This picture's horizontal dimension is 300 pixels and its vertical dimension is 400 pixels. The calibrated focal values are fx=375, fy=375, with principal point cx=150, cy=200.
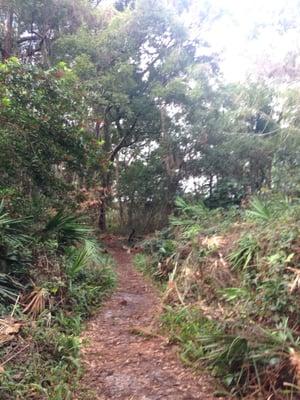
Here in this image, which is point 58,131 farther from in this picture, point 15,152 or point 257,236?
point 257,236

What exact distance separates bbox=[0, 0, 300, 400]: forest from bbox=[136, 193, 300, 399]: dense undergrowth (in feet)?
0.07

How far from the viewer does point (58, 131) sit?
7.54m

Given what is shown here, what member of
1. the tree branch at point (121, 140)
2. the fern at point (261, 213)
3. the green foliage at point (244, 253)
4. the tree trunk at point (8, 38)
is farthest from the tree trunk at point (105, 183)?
the green foliage at point (244, 253)

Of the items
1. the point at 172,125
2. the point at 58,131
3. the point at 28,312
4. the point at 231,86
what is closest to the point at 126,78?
the point at 172,125

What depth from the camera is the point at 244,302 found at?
15.8 ft

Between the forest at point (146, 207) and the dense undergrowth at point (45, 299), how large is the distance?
0.02 m

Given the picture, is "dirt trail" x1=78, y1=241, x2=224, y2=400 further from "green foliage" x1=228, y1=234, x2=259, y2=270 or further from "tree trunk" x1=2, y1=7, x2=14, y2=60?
"tree trunk" x1=2, y1=7, x2=14, y2=60

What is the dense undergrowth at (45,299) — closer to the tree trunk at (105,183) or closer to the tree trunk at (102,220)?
the tree trunk at (105,183)

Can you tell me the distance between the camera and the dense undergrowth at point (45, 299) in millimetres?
3732

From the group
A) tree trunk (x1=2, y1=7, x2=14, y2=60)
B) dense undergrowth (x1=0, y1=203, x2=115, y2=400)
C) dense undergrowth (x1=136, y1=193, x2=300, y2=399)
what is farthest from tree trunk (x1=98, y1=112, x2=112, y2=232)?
dense undergrowth (x1=0, y1=203, x2=115, y2=400)

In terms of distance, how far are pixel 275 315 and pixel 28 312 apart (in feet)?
10.2

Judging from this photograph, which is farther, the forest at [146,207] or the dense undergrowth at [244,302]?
the forest at [146,207]

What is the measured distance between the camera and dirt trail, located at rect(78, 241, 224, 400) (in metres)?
3.75

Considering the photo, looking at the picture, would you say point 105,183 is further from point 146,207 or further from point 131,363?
point 131,363
